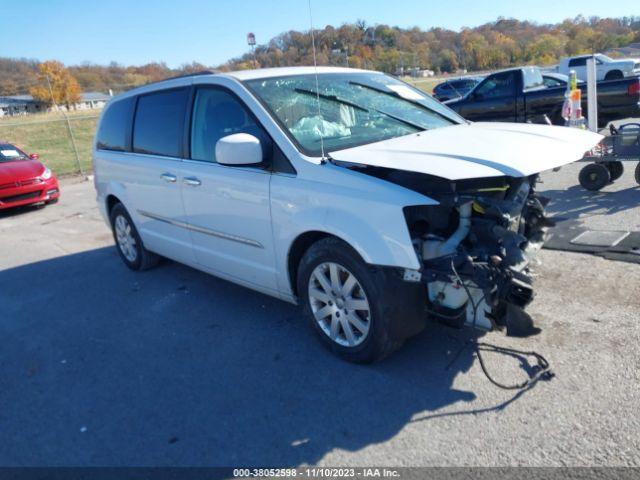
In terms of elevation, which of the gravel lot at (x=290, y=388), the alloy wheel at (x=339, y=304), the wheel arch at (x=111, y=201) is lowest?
the gravel lot at (x=290, y=388)

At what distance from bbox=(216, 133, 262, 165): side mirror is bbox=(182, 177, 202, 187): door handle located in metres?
0.80

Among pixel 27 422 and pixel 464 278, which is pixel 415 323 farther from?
pixel 27 422

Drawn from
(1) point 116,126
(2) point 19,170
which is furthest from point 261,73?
(2) point 19,170

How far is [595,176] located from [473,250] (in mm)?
→ 5016

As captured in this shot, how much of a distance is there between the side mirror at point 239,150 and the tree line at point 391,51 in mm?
1106

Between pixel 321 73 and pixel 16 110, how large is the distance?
52563 millimetres

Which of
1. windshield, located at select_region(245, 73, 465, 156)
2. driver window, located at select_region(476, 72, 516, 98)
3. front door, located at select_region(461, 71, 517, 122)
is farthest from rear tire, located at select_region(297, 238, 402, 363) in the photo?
driver window, located at select_region(476, 72, 516, 98)

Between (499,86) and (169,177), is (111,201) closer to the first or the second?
(169,177)

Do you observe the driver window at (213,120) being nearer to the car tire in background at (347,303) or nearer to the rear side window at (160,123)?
the rear side window at (160,123)

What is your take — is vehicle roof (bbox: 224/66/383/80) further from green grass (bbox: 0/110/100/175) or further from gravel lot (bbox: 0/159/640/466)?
green grass (bbox: 0/110/100/175)

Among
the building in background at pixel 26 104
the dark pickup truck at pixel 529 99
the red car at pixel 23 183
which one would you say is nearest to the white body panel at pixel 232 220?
the red car at pixel 23 183

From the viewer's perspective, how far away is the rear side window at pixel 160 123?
4.55 metres

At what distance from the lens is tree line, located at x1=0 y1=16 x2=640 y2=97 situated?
502 centimetres

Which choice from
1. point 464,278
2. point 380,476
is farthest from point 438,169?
point 380,476
